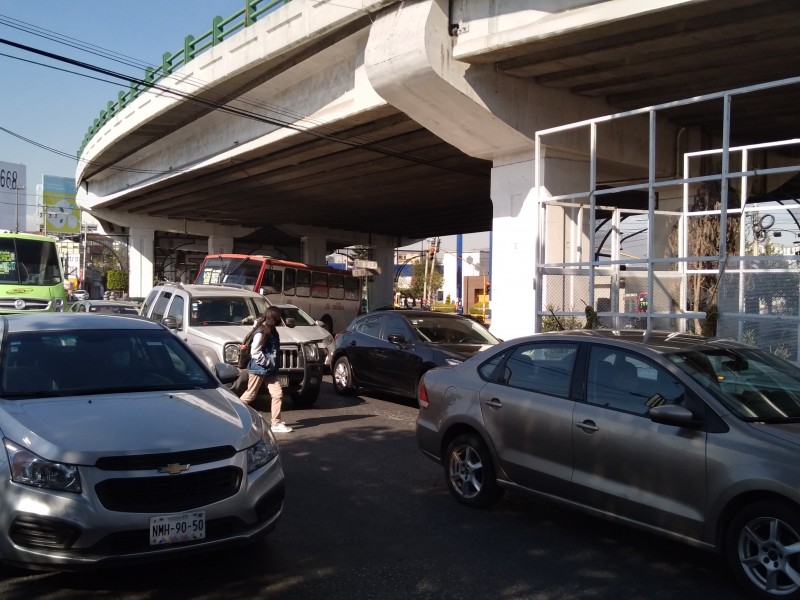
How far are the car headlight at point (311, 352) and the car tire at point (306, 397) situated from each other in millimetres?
442

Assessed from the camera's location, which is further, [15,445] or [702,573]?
[702,573]

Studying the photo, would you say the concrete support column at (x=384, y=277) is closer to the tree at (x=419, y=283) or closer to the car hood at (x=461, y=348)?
the tree at (x=419, y=283)

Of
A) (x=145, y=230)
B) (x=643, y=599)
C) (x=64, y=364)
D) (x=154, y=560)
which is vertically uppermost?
(x=145, y=230)

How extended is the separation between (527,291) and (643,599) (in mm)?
10679

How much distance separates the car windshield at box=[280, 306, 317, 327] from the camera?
13.7 metres

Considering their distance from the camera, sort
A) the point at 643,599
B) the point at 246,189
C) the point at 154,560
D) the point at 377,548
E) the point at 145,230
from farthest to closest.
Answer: the point at 145,230 < the point at 246,189 < the point at 377,548 < the point at 643,599 < the point at 154,560

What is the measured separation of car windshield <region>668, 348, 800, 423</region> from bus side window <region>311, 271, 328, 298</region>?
21371mm

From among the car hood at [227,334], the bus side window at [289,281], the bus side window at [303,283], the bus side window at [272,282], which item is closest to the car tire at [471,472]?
the car hood at [227,334]

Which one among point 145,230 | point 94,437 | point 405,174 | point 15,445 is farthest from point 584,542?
point 145,230

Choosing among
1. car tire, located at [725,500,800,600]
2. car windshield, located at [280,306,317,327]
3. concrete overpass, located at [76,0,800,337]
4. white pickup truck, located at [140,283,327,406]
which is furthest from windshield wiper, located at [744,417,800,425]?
car windshield, located at [280,306,317,327]

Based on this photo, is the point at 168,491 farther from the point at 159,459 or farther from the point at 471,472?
the point at 471,472

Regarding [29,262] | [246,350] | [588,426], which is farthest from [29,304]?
[588,426]

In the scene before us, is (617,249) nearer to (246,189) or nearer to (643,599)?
(643,599)

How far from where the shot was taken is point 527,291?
587 inches
